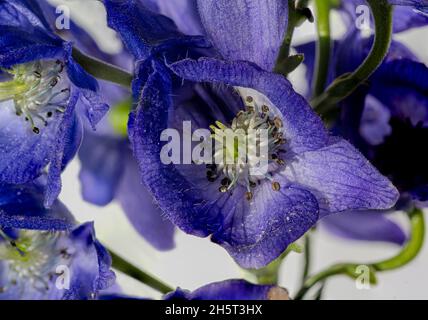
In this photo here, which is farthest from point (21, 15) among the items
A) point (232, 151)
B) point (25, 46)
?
point (232, 151)

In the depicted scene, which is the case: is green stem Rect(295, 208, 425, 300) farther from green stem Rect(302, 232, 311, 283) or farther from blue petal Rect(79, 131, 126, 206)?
blue petal Rect(79, 131, 126, 206)

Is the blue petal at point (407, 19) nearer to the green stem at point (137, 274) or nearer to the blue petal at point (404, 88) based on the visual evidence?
the blue petal at point (404, 88)

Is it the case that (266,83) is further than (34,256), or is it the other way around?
(34,256)

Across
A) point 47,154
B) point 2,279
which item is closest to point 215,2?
point 47,154

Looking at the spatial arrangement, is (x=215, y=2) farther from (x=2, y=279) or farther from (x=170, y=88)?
(x=2, y=279)

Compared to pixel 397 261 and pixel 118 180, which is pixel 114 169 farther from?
pixel 397 261

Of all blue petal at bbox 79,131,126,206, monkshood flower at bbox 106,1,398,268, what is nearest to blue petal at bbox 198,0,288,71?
monkshood flower at bbox 106,1,398,268

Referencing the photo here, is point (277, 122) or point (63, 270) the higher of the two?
point (277, 122)
